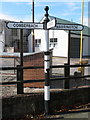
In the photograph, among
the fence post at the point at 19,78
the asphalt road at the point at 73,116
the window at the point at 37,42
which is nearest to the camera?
the asphalt road at the point at 73,116

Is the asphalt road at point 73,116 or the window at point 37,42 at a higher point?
the window at point 37,42

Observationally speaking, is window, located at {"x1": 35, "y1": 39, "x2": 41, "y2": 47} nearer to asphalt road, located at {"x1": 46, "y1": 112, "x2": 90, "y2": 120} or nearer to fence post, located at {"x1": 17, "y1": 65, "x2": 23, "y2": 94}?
fence post, located at {"x1": 17, "y1": 65, "x2": 23, "y2": 94}

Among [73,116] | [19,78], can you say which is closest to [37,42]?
[19,78]

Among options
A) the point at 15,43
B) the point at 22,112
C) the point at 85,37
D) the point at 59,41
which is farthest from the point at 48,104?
the point at 15,43

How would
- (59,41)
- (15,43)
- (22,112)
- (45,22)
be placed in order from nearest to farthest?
(45,22) < (22,112) < (59,41) < (15,43)

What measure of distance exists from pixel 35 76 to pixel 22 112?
1483 mm

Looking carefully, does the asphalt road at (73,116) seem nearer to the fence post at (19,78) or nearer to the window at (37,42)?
the fence post at (19,78)

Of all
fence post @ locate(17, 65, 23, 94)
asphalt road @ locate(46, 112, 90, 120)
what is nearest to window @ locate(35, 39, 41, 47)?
fence post @ locate(17, 65, 23, 94)

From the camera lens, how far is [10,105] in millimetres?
4312

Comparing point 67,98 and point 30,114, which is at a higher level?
point 67,98

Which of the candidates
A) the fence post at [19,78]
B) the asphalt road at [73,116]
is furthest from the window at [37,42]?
the asphalt road at [73,116]

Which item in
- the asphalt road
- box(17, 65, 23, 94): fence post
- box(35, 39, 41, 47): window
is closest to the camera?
the asphalt road

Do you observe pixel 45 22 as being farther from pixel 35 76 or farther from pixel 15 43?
pixel 15 43

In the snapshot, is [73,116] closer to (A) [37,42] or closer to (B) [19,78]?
(B) [19,78]
